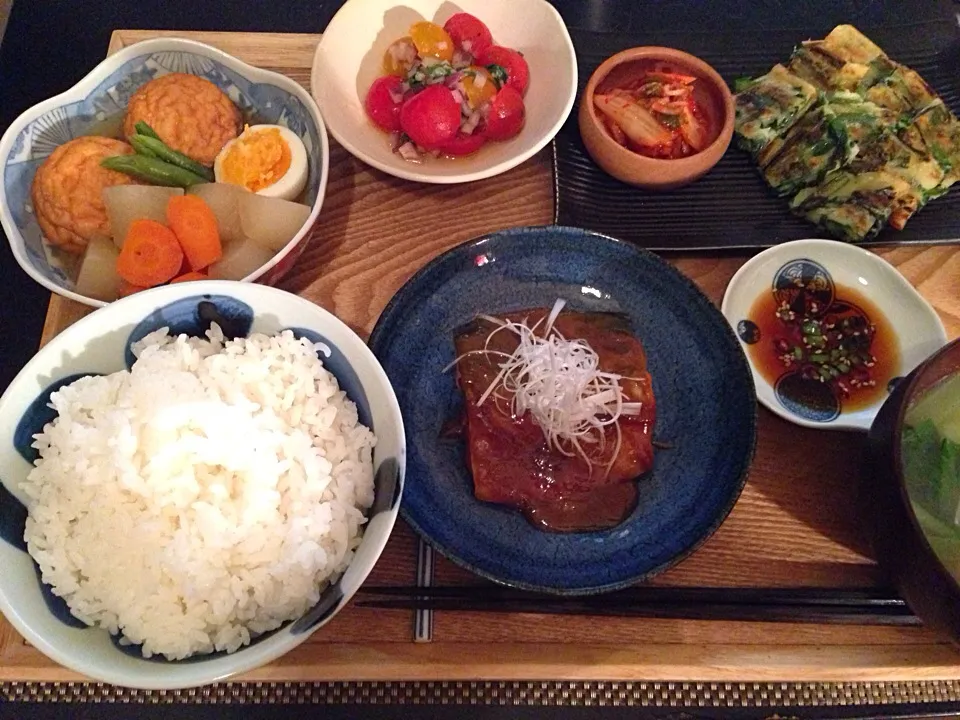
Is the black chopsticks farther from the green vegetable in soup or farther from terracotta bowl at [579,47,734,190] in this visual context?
terracotta bowl at [579,47,734,190]

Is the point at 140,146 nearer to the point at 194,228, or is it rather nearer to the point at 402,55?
the point at 194,228

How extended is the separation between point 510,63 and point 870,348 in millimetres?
1421

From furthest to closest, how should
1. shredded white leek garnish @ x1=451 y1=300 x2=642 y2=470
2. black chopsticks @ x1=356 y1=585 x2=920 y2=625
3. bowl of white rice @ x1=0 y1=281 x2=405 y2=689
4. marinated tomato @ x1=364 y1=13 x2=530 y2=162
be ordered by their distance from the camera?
marinated tomato @ x1=364 y1=13 x2=530 y2=162 < shredded white leek garnish @ x1=451 y1=300 x2=642 y2=470 < black chopsticks @ x1=356 y1=585 x2=920 y2=625 < bowl of white rice @ x1=0 y1=281 x2=405 y2=689

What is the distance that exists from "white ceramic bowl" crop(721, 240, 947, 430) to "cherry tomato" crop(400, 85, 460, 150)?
964mm

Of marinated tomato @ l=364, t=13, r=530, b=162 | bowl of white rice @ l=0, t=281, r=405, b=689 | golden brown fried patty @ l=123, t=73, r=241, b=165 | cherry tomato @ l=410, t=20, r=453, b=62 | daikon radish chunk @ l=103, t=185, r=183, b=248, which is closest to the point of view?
bowl of white rice @ l=0, t=281, r=405, b=689

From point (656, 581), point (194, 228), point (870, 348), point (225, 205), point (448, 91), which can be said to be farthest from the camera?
point (448, 91)

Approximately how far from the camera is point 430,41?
2172 millimetres

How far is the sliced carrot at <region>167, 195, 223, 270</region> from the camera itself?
1711 millimetres

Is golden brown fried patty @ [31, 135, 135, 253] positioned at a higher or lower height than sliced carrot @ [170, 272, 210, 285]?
higher

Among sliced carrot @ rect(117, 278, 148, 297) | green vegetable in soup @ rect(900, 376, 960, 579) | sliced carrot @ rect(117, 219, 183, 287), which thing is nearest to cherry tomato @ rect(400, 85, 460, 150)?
sliced carrot @ rect(117, 219, 183, 287)

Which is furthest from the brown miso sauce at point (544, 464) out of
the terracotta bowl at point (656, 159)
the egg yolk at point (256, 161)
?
the egg yolk at point (256, 161)

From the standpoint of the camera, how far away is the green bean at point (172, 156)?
185 cm

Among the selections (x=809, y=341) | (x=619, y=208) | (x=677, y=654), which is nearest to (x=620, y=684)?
(x=677, y=654)

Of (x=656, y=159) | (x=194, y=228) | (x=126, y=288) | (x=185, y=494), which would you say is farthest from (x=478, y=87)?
(x=185, y=494)
